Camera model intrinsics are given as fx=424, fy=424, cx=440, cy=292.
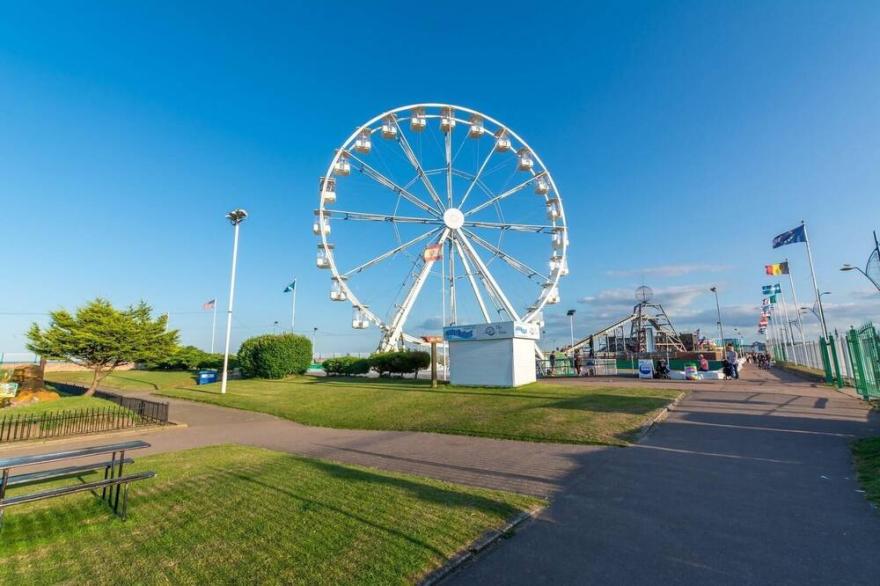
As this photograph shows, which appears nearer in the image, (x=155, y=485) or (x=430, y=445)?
(x=155, y=485)

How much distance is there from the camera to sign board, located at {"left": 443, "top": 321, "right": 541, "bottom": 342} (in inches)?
728

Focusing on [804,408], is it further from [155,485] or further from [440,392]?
[155,485]

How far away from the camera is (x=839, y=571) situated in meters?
3.36

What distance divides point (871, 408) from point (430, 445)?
37.7 feet

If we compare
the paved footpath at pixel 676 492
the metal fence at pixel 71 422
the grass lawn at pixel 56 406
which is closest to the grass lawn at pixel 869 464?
the paved footpath at pixel 676 492

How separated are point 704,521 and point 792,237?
28.8m

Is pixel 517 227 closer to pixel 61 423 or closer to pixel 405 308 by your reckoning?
pixel 405 308

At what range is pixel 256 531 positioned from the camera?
14.1ft


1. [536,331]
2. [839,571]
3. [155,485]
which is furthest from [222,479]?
[536,331]

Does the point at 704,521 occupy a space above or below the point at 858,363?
below

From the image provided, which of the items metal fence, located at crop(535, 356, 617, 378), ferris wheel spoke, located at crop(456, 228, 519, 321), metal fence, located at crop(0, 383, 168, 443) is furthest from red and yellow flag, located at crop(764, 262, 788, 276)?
metal fence, located at crop(0, 383, 168, 443)

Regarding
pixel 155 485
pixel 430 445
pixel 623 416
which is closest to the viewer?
pixel 155 485

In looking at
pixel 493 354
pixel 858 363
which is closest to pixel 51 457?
pixel 493 354

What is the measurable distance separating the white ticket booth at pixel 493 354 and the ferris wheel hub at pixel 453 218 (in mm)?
10755
